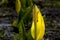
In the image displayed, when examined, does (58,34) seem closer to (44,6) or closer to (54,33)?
(54,33)

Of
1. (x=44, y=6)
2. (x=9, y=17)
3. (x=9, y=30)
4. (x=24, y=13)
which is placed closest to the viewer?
(x=24, y=13)

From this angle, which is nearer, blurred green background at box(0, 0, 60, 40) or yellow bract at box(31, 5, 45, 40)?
yellow bract at box(31, 5, 45, 40)

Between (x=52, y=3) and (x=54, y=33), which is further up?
(x=52, y=3)

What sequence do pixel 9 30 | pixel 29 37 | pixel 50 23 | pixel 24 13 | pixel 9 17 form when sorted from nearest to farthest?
1. pixel 29 37
2. pixel 24 13
3. pixel 9 30
4. pixel 50 23
5. pixel 9 17

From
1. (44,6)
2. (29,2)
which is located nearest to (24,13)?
(29,2)

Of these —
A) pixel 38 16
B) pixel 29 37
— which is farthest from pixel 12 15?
pixel 38 16

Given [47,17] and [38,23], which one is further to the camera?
[47,17]

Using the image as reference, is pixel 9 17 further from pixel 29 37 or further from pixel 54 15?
pixel 29 37

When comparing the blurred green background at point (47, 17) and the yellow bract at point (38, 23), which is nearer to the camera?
the yellow bract at point (38, 23)

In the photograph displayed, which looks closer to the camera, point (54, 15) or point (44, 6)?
point (54, 15)

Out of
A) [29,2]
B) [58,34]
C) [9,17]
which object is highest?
[29,2]
